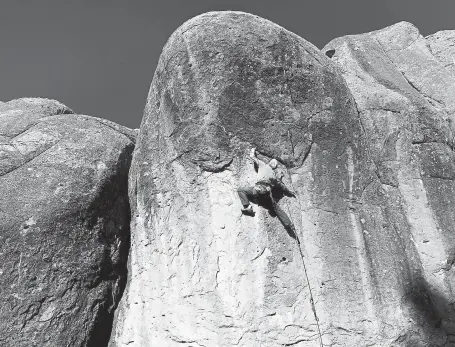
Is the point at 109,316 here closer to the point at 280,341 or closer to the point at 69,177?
the point at 69,177

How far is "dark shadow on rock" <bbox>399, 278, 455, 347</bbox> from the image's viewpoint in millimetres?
3902

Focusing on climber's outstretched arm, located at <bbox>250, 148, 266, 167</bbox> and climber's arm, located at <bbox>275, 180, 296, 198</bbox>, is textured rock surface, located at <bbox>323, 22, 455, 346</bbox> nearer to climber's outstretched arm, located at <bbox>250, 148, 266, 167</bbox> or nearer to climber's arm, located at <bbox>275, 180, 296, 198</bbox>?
climber's arm, located at <bbox>275, 180, 296, 198</bbox>

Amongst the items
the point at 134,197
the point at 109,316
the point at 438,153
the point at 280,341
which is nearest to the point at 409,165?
the point at 438,153

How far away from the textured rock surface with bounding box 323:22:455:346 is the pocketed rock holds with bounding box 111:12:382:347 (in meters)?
0.17

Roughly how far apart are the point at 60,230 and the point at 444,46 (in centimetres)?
443

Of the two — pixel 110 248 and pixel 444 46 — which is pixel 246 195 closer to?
pixel 110 248

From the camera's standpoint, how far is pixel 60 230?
13.5 feet

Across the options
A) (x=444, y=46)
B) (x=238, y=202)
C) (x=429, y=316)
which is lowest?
(x=429, y=316)

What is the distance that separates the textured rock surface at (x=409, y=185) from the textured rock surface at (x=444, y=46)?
8 cm

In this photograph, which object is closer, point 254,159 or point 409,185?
point 254,159

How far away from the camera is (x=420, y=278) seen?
4.11m

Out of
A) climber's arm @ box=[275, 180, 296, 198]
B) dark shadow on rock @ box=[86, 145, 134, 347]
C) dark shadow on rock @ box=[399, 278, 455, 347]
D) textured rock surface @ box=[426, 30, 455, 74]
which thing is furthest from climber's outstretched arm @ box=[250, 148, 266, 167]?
textured rock surface @ box=[426, 30, 455, 74]

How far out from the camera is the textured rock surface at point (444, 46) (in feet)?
19.3

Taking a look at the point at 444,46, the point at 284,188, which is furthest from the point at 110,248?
the point at 444,46
